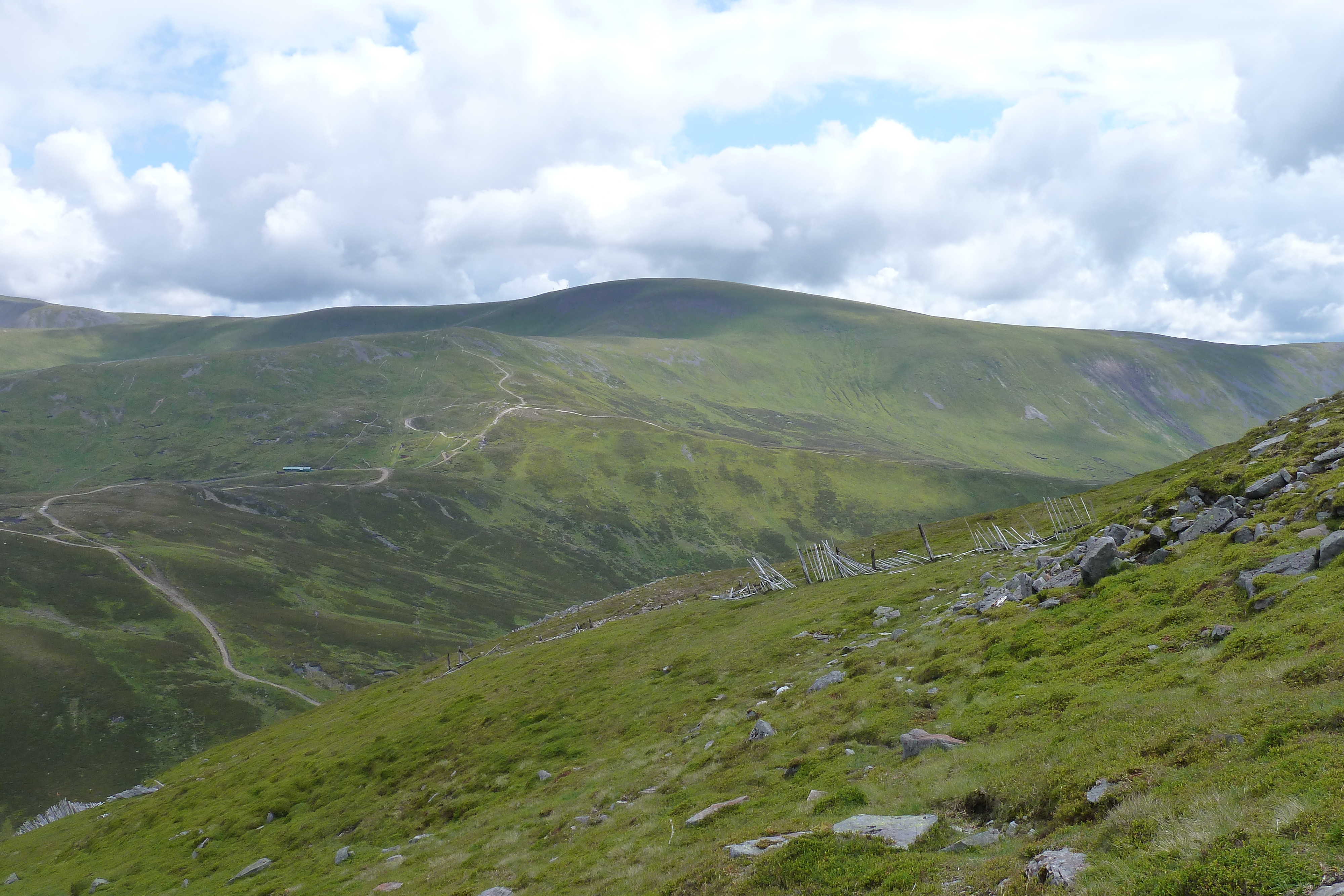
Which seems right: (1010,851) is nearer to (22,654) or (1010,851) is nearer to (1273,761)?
(1273,761)

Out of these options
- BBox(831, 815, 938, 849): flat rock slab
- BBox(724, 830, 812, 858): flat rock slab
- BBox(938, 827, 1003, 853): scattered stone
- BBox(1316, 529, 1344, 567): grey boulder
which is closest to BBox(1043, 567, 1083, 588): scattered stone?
BBox(1316, 529, 1344, 567): grey boulder

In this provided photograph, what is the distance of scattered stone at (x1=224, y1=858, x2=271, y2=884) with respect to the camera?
4216cm

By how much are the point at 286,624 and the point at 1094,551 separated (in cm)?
20739

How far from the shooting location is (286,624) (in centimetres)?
19688

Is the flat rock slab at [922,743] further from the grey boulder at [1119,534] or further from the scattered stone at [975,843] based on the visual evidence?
the grey boulder at [1119,534]

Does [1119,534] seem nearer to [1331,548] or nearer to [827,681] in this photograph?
[1331,548]

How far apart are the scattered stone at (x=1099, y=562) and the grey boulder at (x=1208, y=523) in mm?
2578

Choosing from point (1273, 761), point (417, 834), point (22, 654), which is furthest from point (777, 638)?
point (22, 654)

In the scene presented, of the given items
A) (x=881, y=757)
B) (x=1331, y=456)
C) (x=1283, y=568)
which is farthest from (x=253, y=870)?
(x=1331, y=456)

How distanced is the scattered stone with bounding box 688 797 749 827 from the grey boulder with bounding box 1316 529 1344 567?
18821mm

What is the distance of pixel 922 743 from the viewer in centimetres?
2255

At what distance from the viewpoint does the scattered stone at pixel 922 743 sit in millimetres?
22047

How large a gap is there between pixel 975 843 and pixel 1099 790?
2.72 m

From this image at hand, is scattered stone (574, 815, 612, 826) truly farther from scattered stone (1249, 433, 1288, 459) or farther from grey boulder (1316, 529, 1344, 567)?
scattered stone (1249, 433, 1288, 459)
